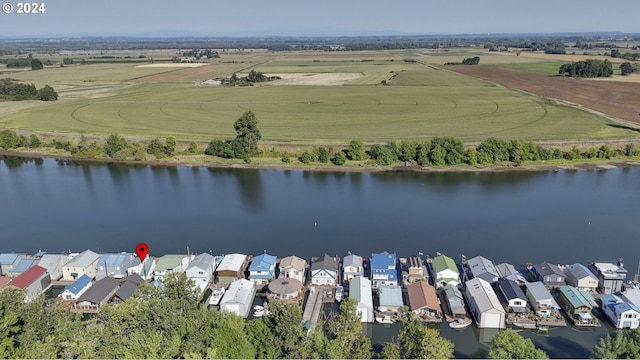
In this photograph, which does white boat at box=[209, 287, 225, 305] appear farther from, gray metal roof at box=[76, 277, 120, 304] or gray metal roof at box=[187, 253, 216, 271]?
gray metal roof at box=[76, 277, 120, 304]

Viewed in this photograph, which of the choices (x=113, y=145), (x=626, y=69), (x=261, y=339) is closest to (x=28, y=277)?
(x=261, y=339)

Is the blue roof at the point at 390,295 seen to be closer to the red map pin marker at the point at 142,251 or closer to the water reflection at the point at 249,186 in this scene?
the red map pin marker at the point at 142,251

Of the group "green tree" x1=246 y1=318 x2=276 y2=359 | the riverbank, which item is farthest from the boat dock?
the riverbank

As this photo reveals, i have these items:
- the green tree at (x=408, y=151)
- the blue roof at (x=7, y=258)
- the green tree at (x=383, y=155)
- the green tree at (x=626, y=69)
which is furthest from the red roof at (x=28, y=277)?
Result: the green tree at (x=626, y=69)

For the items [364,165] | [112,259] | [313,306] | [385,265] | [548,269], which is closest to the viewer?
[313,306]

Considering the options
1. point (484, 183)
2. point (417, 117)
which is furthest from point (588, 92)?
point (484, 183)

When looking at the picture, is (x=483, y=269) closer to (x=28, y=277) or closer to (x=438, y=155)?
(x=438, y=155)

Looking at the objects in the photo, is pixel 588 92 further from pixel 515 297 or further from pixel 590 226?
pixel 515 297
